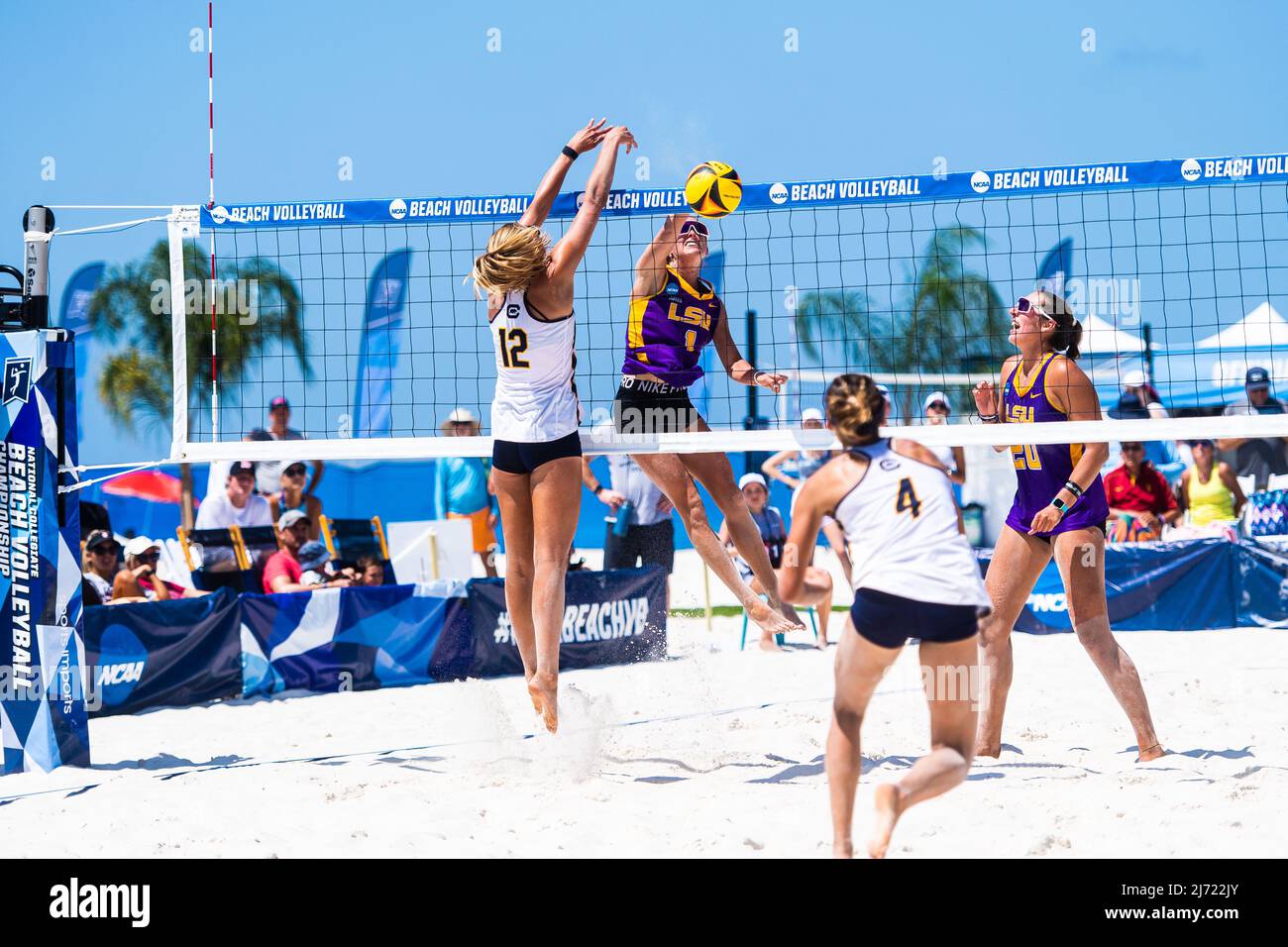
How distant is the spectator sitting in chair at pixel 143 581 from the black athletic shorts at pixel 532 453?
408 centimetres

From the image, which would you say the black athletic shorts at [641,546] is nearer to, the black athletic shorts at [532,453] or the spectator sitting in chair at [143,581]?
the spectator sitting in chair at [143,581]

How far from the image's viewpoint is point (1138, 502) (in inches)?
431

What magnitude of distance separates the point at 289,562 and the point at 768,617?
4.28 meters

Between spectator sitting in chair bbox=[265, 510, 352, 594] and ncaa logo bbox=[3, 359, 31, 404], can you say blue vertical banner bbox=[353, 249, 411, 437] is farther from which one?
spectator sitting in chair bbox=[265, 510, 352, 594]

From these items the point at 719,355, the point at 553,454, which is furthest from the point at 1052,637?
the point at 553,454

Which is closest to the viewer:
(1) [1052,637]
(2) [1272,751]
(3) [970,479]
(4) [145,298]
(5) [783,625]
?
(2) [1272,751]

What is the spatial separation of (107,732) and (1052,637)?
22.4 ft

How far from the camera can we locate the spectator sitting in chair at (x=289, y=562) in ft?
29.0

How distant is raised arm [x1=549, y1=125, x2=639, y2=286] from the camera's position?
490cm

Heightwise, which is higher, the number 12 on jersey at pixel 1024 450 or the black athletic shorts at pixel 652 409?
the black athletic shorts at pixel 652 409

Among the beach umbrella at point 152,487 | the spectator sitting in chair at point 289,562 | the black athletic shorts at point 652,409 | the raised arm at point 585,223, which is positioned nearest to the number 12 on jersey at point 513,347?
the raised arm at point 585,223
